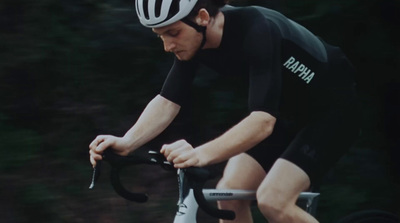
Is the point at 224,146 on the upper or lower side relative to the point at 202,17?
lower

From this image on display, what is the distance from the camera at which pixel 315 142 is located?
474 cm

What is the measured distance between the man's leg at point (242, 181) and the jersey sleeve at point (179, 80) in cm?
43

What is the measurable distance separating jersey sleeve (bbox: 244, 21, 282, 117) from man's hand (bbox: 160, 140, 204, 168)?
16.1 inches

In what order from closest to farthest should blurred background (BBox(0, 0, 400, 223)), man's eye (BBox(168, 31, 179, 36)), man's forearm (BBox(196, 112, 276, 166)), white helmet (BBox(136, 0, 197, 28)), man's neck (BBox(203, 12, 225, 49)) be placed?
man's forearm (BBox(196, 112, 276, 166)) < white helmet (BBox(136, 0, 197, 28)) < man's eye (BBox(168, 31, 179, 36)) < man's neck (BBox(203, 12, 225, 49)) < blurred background (BBox(0, 0, 400, 223))

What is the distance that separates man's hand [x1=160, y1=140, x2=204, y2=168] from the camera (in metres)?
4.00

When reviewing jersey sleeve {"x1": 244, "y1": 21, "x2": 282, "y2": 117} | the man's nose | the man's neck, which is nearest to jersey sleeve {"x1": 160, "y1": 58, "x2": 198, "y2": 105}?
the man's neck

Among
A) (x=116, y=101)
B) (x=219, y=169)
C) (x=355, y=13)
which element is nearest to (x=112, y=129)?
(x=116, y=101)

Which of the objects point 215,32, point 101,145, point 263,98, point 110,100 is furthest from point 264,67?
point 110,100

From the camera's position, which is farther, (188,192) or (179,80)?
(179,80)

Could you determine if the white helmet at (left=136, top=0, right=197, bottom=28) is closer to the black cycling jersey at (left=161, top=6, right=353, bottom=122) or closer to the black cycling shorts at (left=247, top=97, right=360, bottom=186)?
the black cycling jersey at (left=161, top=6, right=353, bottom=122)

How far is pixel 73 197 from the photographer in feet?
22.4

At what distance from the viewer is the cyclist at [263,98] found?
430 cm

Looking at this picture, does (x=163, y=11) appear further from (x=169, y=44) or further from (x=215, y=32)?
(x=215, y=32)

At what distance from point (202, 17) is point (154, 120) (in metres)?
0.59
